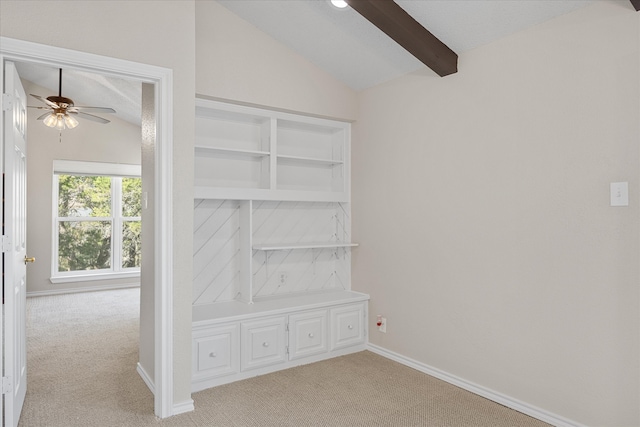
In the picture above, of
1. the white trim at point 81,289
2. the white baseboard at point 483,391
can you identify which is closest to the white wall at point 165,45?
the white baseboard at point 483,391

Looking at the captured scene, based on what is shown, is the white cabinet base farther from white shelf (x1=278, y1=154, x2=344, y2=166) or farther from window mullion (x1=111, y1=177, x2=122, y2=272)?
window mullion (x1=111, y1=177, x2=122, y2=272)

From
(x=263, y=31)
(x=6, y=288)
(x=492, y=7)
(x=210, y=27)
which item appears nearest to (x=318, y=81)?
(x=263, y=31)

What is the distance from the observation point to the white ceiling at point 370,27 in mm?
2607

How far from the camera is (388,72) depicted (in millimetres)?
3570

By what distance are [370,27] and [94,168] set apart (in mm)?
5316

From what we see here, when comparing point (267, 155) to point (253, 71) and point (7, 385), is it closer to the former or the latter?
point (253, 71)

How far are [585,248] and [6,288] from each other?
10.3ft

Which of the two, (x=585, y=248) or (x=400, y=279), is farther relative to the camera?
(x=400, y=279)

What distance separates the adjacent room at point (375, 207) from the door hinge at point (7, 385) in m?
0.05

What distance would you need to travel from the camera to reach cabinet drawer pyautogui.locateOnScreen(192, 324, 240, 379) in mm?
2963

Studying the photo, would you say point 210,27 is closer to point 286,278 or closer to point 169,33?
point 169,33

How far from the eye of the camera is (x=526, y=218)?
8.82 feet

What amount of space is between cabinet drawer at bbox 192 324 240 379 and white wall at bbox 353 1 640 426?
4.39ft

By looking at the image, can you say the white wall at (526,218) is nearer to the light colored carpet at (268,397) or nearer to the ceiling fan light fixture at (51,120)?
the light colored carpet at (268,397)
